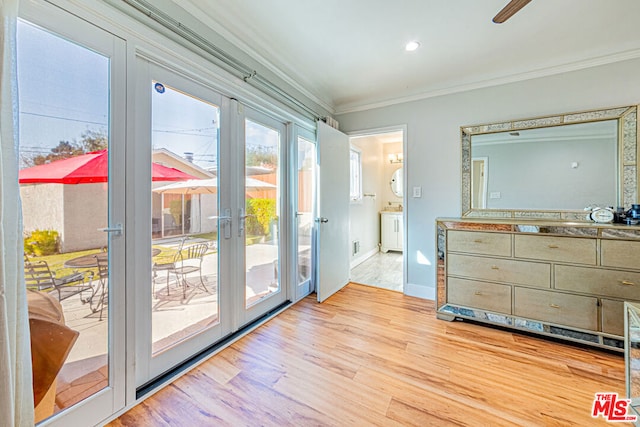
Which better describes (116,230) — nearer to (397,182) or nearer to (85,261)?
(85,261)

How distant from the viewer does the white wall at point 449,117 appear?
2.25 meters

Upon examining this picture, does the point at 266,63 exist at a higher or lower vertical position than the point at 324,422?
higher

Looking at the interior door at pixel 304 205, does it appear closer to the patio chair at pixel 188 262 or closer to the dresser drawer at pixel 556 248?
the patio chair at pixel 188 262

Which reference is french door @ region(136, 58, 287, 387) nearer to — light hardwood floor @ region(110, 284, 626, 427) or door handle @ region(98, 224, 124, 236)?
door handle @ region(98, 224, 124, 236)

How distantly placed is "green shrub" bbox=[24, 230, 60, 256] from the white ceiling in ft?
5.00

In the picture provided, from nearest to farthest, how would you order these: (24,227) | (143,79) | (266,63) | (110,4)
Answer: (24,227), (110,4), (143,79), (266,63)

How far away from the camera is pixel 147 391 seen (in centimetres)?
147

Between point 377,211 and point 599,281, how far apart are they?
3.65 m

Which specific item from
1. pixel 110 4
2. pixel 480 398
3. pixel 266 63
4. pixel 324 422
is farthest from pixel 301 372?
pixel 266 63

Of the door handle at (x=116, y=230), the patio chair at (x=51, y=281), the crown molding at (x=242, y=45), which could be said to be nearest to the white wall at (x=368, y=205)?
the crown molding at (x=242, y=45)

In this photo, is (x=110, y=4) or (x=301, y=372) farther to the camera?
(x=301, y=372)

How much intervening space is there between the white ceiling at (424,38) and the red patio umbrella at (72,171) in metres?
1.14

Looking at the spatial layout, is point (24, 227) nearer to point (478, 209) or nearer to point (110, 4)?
point (110, 4)

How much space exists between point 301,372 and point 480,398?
107 centimetres
